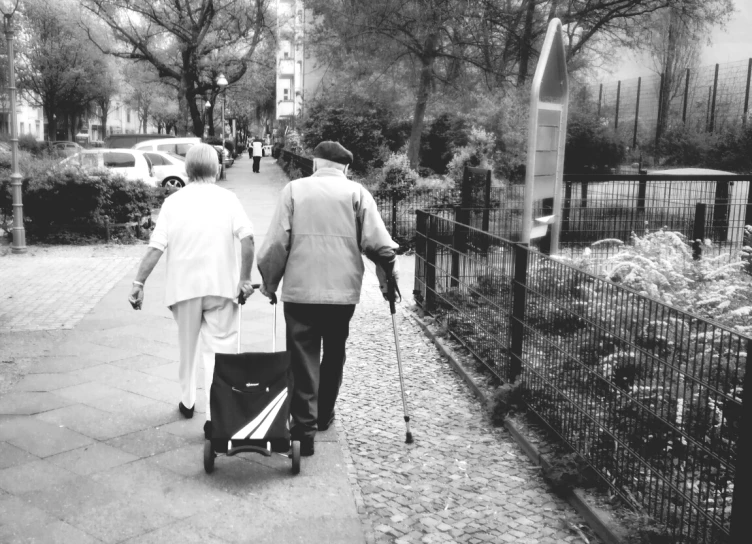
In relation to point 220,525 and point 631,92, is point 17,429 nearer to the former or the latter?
point 220,525

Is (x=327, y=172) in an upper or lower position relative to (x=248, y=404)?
upper

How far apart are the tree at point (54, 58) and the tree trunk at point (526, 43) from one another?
3156cm

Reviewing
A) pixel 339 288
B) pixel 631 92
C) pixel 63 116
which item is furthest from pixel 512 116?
pixel 63 116

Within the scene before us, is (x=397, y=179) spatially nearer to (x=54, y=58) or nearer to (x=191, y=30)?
(x=191, y=30)

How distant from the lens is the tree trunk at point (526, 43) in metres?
24.2

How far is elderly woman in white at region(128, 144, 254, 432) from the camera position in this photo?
492 cm

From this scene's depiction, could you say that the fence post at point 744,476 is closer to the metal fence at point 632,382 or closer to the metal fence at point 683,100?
the metal fence at point 632,382

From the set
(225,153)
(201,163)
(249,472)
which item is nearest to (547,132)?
(201,163)

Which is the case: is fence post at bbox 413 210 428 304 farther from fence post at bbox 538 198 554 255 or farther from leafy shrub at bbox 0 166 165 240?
leafy shrub at bbox 0 166 165 240

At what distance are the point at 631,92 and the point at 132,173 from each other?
2275cm

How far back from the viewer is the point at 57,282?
10.8 m

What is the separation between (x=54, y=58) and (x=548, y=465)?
52.0 m

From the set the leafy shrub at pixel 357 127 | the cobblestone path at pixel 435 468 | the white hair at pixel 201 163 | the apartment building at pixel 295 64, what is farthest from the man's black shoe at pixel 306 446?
the apartment building at pixel 295 64

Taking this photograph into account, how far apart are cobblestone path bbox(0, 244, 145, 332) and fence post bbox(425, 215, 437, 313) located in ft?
11.7
